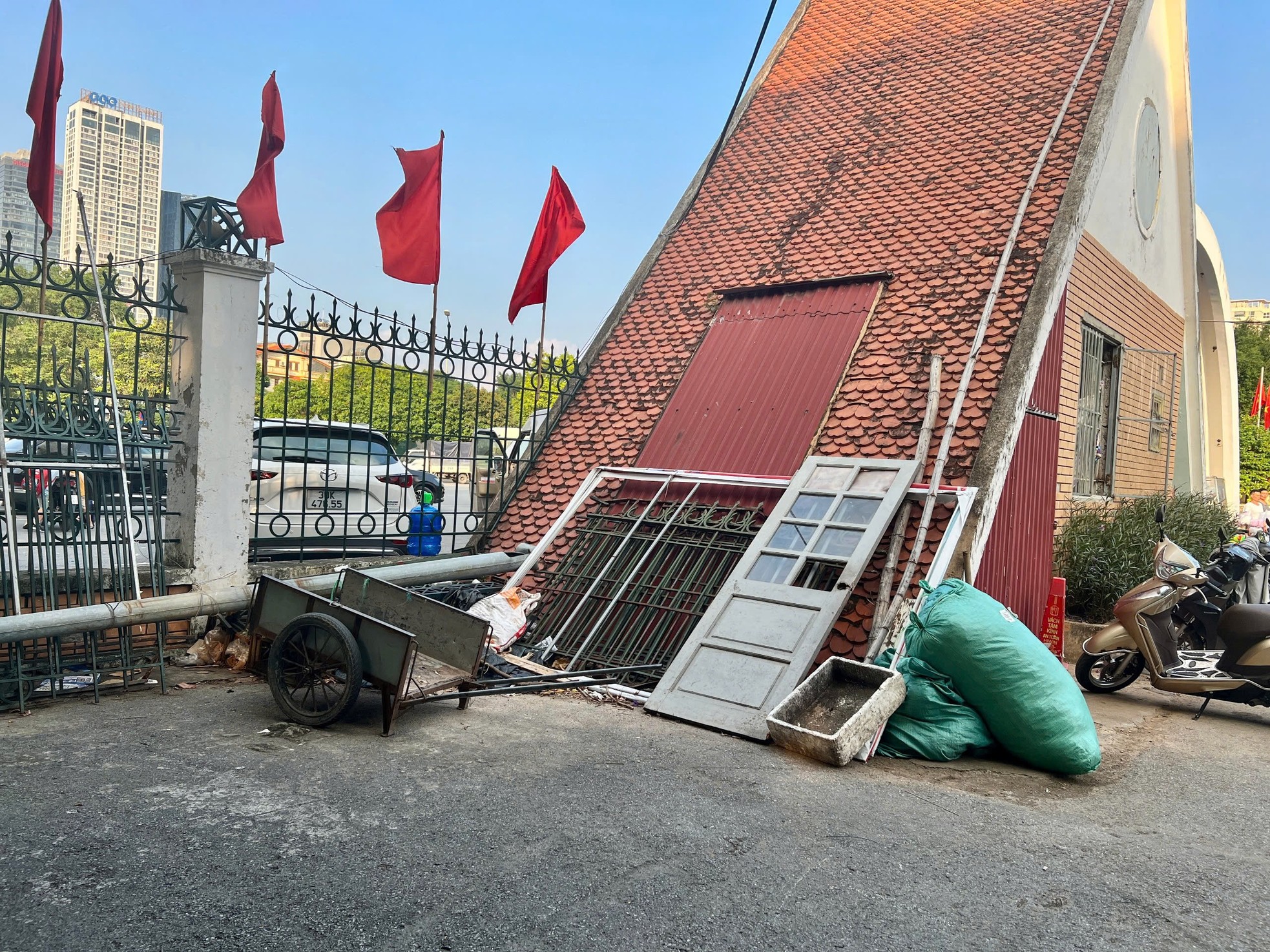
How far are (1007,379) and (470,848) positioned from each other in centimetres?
558

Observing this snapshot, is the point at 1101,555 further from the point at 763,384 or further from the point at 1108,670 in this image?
the point at 763,384

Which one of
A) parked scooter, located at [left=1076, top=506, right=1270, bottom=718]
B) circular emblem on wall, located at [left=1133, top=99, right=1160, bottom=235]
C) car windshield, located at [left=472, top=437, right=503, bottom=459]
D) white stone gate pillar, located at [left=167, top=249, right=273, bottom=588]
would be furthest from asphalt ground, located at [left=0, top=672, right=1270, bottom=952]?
circular emblem on wall, located at [left=1133, top=99, right=1160, bottom=235]

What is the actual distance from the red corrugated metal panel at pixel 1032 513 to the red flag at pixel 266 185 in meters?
5.80

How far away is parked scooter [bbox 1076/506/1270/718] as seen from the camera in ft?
21.3

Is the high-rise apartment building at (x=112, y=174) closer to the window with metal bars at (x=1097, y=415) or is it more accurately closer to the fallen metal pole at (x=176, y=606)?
the fallen metal pole at (x=176, y=606)

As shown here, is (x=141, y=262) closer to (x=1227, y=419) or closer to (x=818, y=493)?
(x=818, y=493)

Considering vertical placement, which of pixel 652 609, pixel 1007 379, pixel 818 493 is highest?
pixel 1007 379

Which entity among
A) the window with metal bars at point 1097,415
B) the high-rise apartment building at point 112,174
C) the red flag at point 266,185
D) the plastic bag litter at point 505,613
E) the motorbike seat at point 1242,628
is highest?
the high-rise apartment building at point 112,174

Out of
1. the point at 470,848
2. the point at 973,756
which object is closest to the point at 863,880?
the point at 470,848

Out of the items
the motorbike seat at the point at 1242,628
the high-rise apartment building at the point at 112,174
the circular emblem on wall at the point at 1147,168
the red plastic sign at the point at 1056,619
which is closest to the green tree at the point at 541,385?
the red plastic sign at the point at 1056,619

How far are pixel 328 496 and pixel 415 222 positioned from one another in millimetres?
2716

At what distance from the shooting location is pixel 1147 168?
36.2 feet

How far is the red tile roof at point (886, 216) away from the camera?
25.9 ft

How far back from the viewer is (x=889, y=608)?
6.14 meters
